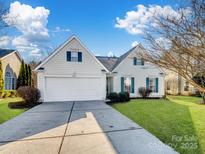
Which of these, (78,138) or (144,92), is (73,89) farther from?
(78,138)

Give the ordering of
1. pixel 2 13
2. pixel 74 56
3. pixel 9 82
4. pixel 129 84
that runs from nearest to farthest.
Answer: pixel 2 13
pixel 74 56
pixel 129 84
pixel 9 82

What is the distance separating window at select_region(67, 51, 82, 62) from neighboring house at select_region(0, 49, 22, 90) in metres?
9.98

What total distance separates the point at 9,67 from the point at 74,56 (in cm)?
1134

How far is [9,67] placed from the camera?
2280 centimetres

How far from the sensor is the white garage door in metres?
15.5

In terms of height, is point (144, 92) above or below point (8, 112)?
above

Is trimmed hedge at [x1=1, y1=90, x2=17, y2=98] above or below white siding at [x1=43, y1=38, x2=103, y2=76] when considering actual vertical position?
below

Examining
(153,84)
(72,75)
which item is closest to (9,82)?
(72,75)

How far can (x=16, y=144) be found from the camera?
521cm

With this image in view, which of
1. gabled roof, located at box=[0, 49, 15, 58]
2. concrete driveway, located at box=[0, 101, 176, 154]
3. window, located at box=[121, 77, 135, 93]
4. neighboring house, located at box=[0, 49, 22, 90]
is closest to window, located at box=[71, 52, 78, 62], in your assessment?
window, located at box=[121, 77, 135, 93]

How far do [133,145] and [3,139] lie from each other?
4044 mm

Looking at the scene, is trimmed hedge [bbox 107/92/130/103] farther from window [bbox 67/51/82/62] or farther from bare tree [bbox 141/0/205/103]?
bare tree [bbox 141/0/205/103]

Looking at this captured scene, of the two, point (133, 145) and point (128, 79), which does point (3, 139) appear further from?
point (128, 79)

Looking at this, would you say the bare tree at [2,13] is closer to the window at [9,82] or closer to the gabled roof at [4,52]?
the gabled roof at [4,52]
